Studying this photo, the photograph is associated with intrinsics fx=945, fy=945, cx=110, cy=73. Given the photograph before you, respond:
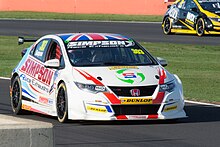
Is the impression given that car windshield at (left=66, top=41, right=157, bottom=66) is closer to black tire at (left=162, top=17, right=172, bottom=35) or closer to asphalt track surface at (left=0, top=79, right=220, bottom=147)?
asphalt track surface at (left=0, top=79, right=220, bottom=147)

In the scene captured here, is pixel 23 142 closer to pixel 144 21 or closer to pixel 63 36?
pixel 63 36

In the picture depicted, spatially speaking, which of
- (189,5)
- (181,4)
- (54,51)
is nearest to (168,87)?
(54,51)

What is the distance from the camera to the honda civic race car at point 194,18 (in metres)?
34.5

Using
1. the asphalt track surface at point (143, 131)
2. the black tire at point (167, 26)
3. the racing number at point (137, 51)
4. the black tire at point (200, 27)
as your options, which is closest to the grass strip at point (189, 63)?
the asphalt track surface at point (143, 131)

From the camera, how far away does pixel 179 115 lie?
43.8ft

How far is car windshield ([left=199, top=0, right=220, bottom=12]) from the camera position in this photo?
35156 mm

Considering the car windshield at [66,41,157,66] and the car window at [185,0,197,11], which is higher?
the car windshield at [66,41,157,66]

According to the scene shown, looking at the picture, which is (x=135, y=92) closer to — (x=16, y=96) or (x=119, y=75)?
(x=119, y=75)

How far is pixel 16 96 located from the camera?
1472 cm

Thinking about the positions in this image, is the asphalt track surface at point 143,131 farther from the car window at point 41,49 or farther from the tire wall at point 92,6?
the tire wall at point 92,6

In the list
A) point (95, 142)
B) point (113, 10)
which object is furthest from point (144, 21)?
point (95, 142)

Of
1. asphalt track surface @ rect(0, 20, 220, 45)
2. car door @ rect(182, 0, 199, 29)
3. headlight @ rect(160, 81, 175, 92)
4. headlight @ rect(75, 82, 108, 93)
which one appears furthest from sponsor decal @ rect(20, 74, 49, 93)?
car door @ rect(182, 0, 199, 29)

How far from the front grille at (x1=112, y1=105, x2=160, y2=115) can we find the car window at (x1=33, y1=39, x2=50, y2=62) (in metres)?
1.99

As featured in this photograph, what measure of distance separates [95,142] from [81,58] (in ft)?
8.98
